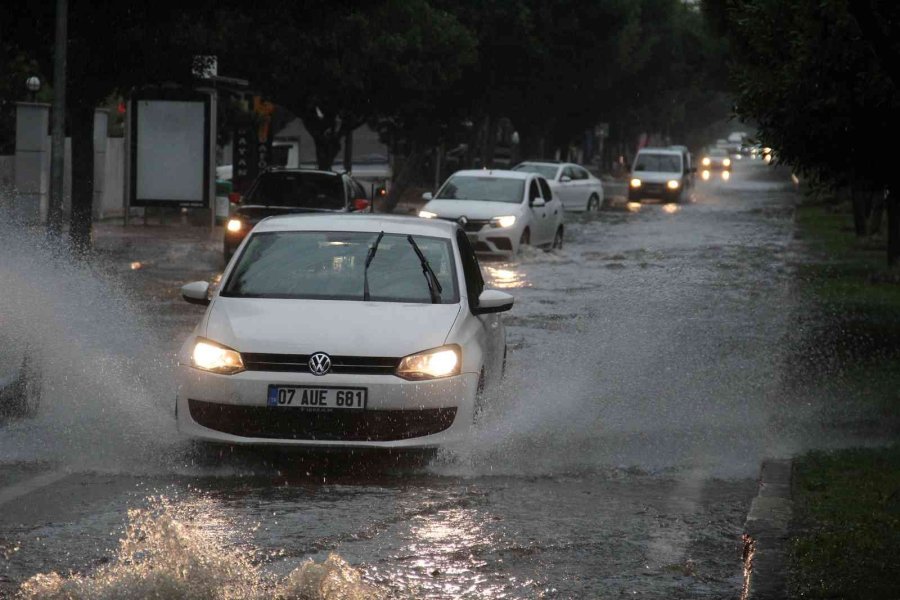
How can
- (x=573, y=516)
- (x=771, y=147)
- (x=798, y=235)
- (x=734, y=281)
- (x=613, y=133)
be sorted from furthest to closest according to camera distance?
(x=613, y=133) → (x=798, y=235) → (x=734, y=281) → (x=771, y=147) → (x=573, y=516)

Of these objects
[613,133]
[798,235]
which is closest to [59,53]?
[798,235]

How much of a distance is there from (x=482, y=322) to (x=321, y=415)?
1.78m

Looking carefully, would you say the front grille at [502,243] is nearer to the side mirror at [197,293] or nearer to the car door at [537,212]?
the car door at [537,212]

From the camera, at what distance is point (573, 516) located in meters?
7.38

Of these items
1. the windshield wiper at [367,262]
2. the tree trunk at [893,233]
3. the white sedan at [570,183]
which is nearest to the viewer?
the windshield wiper at [367,262]

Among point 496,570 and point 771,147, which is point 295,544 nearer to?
point 496,570

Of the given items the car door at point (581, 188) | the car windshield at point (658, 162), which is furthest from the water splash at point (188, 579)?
the car windshield at point (658, 162)

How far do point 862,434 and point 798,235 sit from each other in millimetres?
25387

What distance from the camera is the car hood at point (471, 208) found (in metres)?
25.9

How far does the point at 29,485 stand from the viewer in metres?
7.89

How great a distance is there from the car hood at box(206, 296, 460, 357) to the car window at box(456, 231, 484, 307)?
1.82 feet

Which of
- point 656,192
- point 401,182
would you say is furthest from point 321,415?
point 656,192

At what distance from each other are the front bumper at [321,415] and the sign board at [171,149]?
69.5ft

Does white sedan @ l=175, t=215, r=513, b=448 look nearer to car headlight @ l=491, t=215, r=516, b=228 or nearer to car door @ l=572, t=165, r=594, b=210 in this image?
car headlight @ l=491, t=215, r=516, b=228
